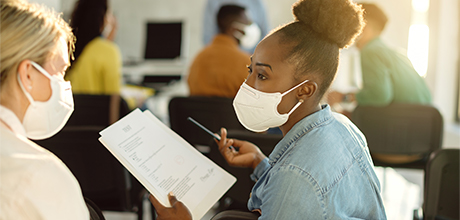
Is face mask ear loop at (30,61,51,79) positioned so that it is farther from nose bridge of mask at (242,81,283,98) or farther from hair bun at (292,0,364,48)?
hair bun at (292,0,364,48)

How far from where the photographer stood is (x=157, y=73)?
215 inches

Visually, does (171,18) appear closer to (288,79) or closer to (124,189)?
(124,189)

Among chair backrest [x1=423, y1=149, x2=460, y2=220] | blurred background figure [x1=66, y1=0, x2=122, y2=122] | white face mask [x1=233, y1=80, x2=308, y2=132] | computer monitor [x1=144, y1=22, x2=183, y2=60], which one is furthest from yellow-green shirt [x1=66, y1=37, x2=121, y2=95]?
computer monitor [x1=144, y1=22, x2=183, y2=60]

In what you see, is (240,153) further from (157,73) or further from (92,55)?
(157,73)

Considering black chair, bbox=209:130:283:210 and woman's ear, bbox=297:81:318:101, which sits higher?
woman's ear, bbox=297:81:318:101

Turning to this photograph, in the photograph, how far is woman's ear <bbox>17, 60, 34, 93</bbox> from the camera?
29.1 inches

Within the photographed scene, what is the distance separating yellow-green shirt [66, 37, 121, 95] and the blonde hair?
150 centimetres

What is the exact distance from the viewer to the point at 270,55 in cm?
96

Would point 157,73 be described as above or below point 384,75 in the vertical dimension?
below

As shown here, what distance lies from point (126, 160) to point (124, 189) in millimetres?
770

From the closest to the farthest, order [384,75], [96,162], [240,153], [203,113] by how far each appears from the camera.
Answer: [240,153]
[96,162]
[203,113]
[384,75]

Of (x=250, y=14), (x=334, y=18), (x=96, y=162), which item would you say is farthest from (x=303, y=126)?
(x=250, y=14)

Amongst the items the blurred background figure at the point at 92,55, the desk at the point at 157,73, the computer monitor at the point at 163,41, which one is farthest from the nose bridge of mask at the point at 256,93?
the computer monitor at the point at 163,41

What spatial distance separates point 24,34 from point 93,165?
992mm
